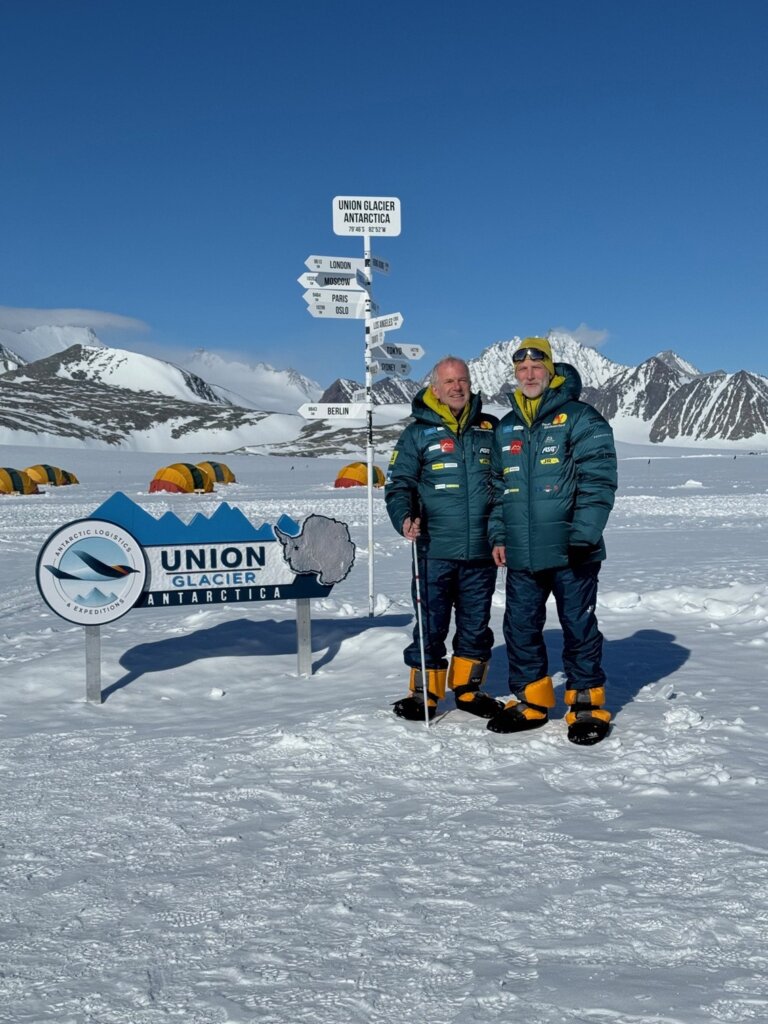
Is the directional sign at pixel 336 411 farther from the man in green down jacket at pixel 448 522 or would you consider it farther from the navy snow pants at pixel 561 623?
the navy snow pants at pixel 561 623

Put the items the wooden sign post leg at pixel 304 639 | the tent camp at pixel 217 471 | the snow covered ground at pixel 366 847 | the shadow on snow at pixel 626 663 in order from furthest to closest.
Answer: the tent camp at pixel 217 471 → the wooden sign post leg at pixel 304 639 → the shadow on snow at pixel 626 663 → the snow covered ground at pixel 366 847

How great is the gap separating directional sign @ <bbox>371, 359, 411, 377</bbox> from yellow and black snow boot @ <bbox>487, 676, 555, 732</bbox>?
4.40m

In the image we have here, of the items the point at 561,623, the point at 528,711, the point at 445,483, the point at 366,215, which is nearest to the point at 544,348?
the point at 445,483

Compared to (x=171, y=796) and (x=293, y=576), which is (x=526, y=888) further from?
(x=293, y=576)

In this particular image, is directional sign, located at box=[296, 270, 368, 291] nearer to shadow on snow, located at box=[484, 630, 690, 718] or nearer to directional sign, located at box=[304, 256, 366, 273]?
directional sign, located at box=[304, 256, 366, 273]

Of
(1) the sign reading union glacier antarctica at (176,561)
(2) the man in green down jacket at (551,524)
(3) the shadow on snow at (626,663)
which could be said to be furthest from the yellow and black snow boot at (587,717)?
(1) the sign reading union glacier antarctica at (176,561)

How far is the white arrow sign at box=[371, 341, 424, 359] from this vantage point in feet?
28.6

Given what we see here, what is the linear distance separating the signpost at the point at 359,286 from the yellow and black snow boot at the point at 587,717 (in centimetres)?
412

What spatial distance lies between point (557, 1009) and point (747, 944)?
2.40 feet

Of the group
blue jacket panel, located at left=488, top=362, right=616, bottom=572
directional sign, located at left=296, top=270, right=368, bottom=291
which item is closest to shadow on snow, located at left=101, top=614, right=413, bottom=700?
blue jacket panel, located at left=488, top=362, right=616, bottom=572

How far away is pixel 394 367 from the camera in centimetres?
861

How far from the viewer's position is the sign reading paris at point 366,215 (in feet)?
28.1

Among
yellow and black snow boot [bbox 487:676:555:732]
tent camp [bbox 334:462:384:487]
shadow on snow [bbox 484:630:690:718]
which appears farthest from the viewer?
tent camp [bbox 334:462:384:487]

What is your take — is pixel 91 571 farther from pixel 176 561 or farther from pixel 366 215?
pixel 366 215
